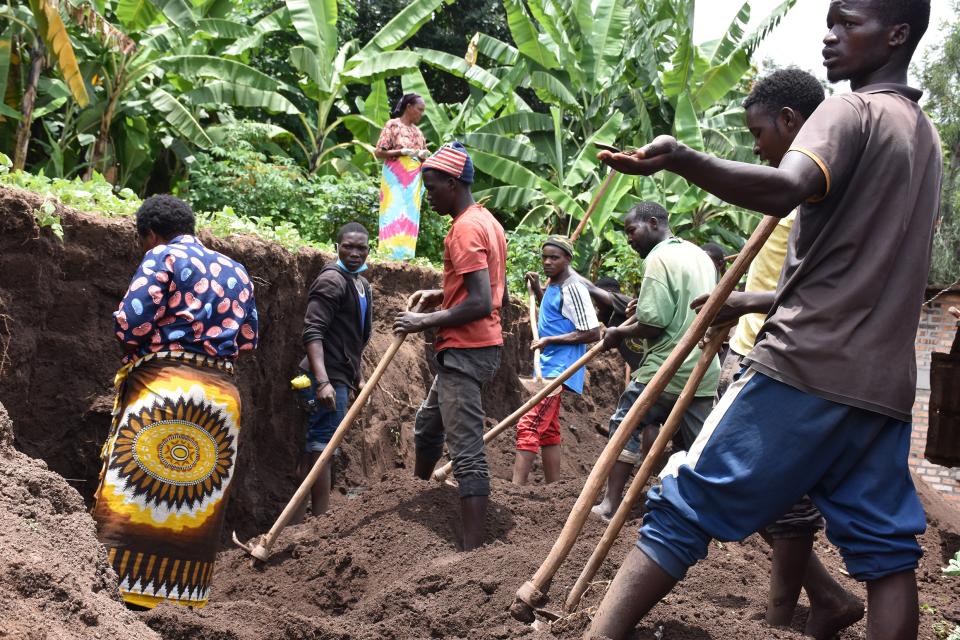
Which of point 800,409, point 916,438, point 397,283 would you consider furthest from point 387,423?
point 916,438

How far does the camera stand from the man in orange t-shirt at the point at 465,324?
198 inches

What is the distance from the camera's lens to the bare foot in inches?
139

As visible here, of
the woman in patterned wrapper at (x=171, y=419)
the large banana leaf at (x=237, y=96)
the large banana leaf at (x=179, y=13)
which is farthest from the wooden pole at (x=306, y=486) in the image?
the large banana leaf at (x=237, y=96)

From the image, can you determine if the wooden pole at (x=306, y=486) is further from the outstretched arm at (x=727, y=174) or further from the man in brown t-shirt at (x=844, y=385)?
the outstretched arm at (x=727, y=174)

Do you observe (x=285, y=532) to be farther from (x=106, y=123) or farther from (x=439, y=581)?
(x=106, y=123)

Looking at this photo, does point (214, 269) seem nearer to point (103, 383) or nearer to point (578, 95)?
point (103, 383)

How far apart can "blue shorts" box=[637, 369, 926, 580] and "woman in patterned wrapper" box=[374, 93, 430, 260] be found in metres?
8.14

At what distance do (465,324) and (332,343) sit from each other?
159 cm

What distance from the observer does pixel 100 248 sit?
19.0ft

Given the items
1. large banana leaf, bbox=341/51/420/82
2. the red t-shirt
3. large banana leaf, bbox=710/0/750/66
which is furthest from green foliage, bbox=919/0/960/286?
the red t-shirt

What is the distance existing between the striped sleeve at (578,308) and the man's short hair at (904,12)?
16.3 feet

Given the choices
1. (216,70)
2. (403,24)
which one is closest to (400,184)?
(216,70)

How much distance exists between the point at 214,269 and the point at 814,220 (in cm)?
288

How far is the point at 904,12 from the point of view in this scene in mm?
2725
